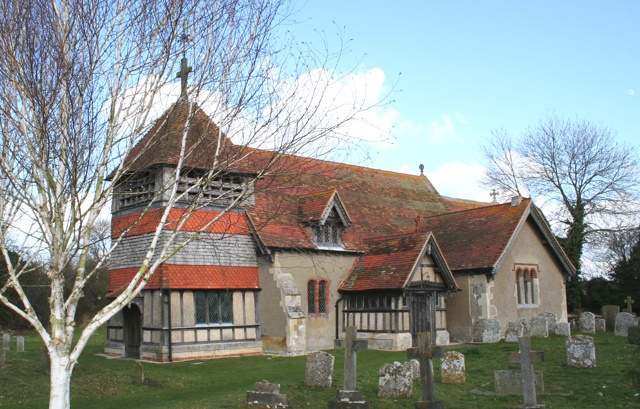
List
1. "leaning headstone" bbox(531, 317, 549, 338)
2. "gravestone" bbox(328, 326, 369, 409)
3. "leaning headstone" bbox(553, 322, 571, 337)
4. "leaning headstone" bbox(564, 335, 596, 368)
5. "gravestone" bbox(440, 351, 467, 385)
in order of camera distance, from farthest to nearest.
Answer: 1. "leaning headstone" bbox(553, 322, 571, 337)
2. "leaning headstone" bbox(531, 317, 549, 338)
3. "leaning headstone" bbox(564, 335, 596, 368)
4. "gravestone" bbox(440, 351, 467, 385)
5. "gravestone" bbox(328, 326, 369, 409)

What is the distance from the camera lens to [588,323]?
29.3 metres

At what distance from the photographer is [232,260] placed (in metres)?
23.3

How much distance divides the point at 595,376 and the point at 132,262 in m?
16.0

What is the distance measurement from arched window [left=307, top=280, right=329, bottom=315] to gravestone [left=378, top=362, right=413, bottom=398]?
10.7 metres

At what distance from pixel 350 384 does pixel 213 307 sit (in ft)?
34.1

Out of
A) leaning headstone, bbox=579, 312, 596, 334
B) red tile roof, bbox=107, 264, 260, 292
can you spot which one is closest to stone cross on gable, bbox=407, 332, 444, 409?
red tile roof, bbox=107, 264, 260, 292

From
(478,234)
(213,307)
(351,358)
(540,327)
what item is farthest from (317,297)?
(351,358)

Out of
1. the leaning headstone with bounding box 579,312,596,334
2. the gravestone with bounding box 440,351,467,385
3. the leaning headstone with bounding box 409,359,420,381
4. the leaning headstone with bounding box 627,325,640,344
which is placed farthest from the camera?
the leaning headstone with bounding box 579,312,596,334

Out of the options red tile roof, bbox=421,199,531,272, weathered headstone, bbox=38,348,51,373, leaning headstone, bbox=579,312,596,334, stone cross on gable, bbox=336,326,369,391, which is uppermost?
red tile roof, bbox=421,199,531,272

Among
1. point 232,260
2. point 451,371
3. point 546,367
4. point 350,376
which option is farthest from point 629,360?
point 232,260

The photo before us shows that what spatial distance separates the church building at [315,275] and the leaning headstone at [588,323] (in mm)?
944

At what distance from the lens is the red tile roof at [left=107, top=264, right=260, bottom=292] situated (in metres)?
21.2

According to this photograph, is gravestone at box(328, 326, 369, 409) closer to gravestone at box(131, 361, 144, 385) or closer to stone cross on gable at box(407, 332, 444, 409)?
stone cross on gable at box(407, 332, 444, 409)

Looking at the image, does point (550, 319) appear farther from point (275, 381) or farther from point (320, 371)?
point (320, 371)
